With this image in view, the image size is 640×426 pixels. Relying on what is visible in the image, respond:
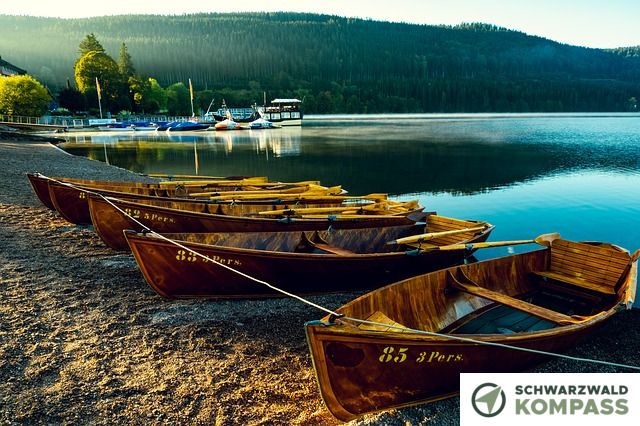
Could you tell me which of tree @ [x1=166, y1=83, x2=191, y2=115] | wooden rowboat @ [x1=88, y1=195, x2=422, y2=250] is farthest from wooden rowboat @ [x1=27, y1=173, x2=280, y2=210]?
tree @ [x1=166, y1=83, x2=191, y2=115]

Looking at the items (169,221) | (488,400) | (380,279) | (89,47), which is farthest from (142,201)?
(89,47)

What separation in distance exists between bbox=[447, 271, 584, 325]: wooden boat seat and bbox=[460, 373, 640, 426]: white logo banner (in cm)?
116

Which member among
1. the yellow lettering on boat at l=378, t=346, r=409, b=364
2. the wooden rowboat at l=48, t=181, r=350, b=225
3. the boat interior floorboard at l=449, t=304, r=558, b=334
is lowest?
the boat interior floorboard at l=449, t=304, r=558, b=334

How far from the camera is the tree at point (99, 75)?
91375 millimetres

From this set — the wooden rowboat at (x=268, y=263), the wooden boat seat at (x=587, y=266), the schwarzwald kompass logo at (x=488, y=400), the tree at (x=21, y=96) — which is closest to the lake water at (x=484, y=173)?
the wooden boat seat at (x=587, y=266)

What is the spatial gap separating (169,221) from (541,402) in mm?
9547

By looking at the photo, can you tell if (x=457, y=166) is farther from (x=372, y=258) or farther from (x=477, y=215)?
(x=372, y=258)

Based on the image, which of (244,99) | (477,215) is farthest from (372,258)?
(244,99)

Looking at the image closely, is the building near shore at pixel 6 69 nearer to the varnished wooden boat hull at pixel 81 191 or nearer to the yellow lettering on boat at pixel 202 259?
the varnished wooden boat hull at pixel 81 191

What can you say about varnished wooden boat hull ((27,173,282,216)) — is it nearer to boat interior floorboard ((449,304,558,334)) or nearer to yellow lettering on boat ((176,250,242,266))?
yellow lettering on boat ((176,250,242,266))

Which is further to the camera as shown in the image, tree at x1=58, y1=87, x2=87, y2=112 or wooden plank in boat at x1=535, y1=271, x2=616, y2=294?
tree at x1=58, y1=87, x2=87, y2=112

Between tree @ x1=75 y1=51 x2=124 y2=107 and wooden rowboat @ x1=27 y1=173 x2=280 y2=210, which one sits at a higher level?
tree @ x1=75 y1=51 x2=124 y2=107

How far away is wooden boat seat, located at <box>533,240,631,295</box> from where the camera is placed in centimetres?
915

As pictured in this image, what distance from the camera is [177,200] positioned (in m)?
13.1
